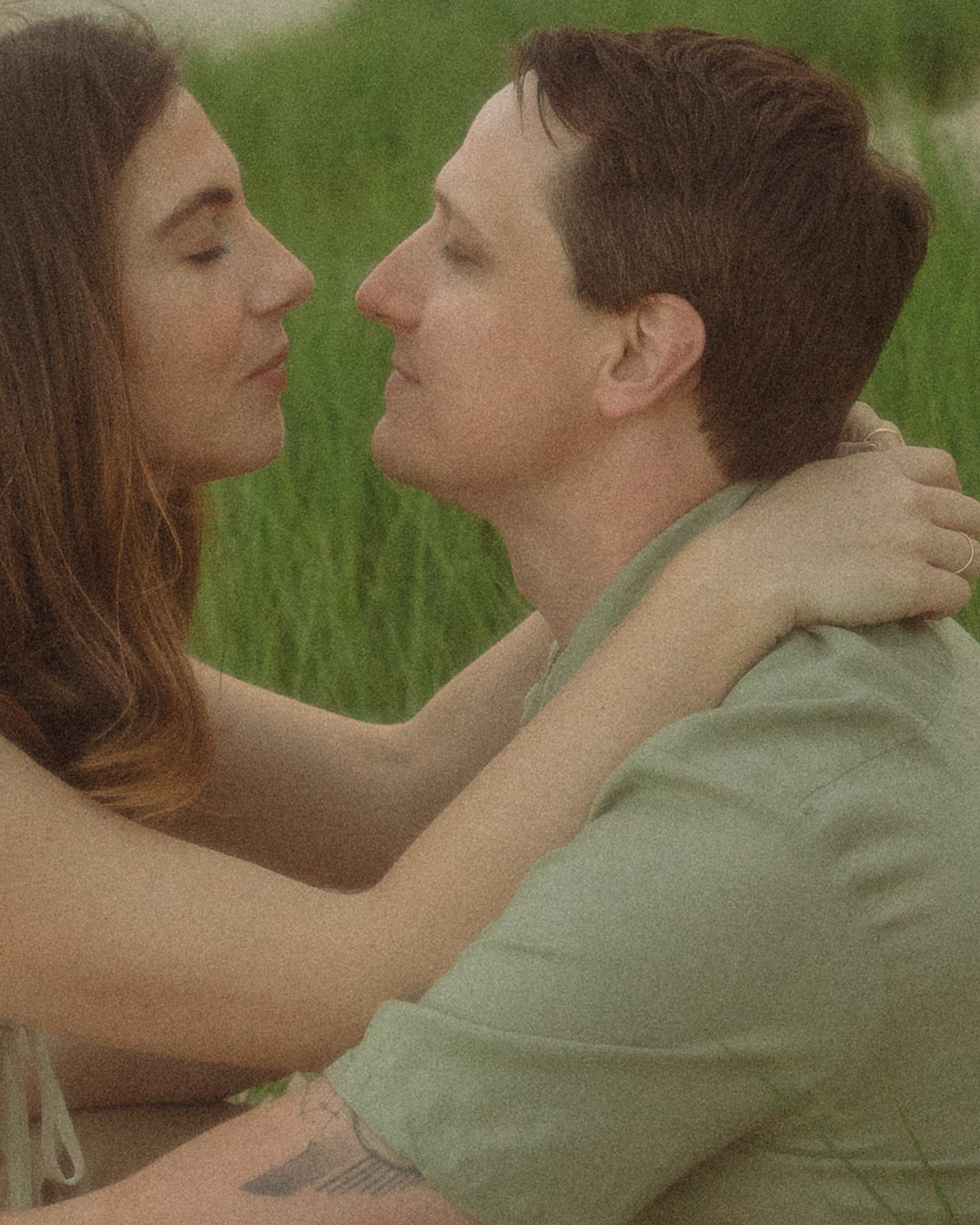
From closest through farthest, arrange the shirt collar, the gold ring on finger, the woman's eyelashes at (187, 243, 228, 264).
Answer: the gold ring on finger, the shirt collar, the woman's eyelashes at (187, 243, 228, 264)

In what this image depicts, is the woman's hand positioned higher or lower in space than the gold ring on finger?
higher

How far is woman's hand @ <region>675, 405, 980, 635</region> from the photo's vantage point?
6.54ft

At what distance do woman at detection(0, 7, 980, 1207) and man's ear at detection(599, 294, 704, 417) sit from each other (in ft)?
0.92

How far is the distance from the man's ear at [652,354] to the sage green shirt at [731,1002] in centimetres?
58

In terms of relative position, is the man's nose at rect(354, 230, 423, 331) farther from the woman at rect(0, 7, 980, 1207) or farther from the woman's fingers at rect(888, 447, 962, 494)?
the woman's fingers at rect(888, 447, 962, 494)

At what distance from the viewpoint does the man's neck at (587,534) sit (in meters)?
2.41

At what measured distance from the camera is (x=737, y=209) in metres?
2.33

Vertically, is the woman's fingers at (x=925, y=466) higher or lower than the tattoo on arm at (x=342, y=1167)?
higher

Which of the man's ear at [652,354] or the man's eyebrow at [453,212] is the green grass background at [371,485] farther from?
the man's ear at [652,354]

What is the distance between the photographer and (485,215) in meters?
2.43

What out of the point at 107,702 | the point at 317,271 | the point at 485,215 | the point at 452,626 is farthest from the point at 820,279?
the point at 317,271

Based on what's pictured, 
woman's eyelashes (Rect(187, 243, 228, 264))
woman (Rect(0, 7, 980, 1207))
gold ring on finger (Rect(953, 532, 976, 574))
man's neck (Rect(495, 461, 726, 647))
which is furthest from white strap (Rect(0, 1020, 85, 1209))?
gold ring on finger (Rect(953, 532, 976, 574))

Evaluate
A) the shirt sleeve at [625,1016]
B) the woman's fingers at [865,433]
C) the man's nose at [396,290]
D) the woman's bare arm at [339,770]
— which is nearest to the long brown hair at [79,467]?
the man's nose at [396,290]

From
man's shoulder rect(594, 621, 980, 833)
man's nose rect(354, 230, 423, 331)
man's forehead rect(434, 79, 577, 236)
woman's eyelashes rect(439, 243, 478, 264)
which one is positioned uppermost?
man's forehead rect(434, 79, 577, 236)
